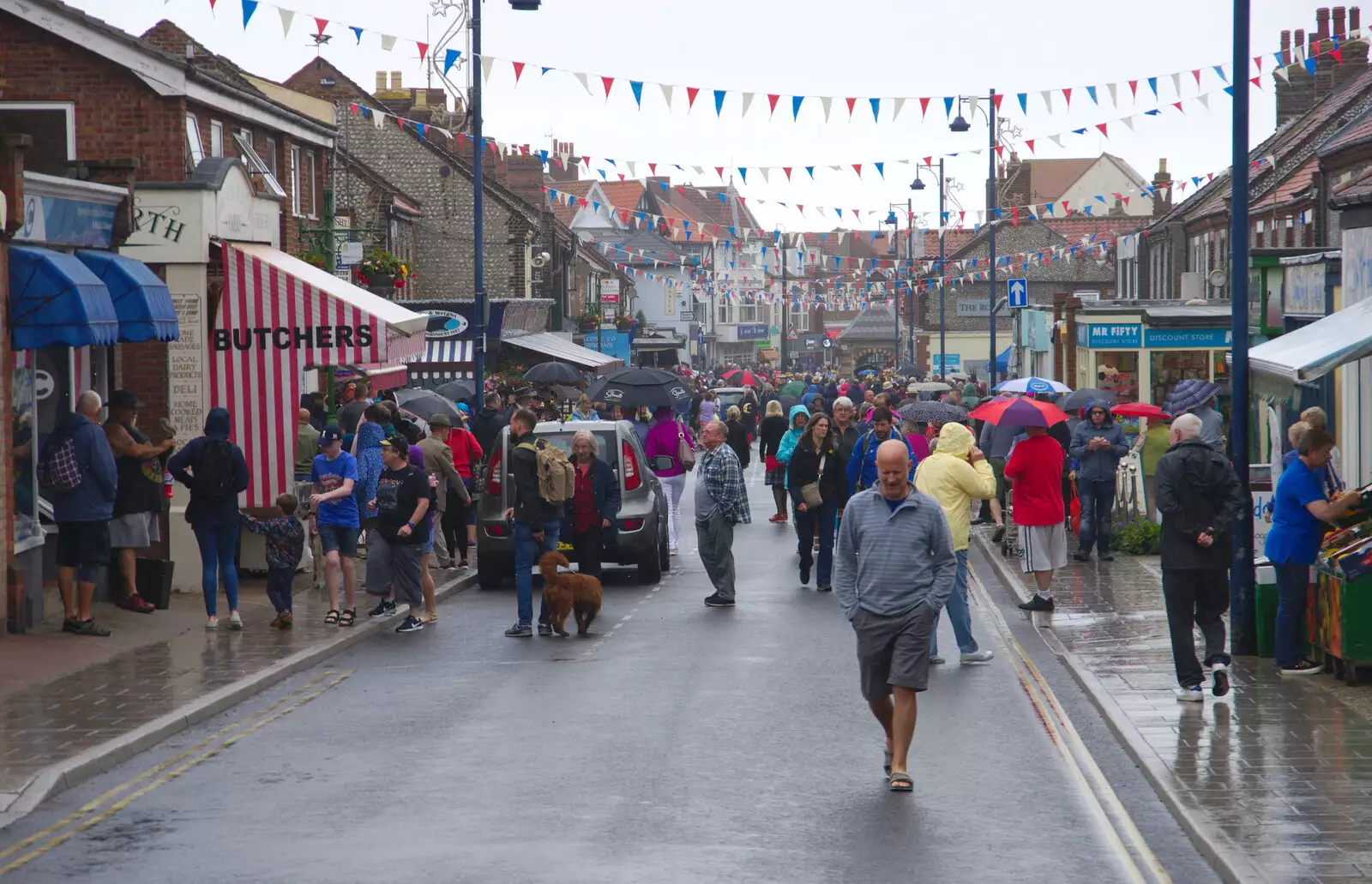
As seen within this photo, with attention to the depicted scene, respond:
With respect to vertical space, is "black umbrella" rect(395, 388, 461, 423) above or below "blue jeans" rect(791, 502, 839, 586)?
above

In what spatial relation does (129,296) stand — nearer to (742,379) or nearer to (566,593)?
(566,593)

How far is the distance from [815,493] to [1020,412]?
2555 mm

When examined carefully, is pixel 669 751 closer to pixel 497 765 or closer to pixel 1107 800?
pixel 497 765

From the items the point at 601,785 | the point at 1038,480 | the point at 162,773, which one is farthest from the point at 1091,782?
the point at 1038,480

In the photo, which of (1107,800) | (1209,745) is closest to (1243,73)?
(1209,745)

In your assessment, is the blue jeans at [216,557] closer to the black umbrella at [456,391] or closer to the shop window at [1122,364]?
the black umbrella at [456,391]

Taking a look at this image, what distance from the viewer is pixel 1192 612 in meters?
10.9

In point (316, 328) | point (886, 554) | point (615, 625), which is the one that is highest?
point (316, 328)

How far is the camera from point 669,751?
925 centimetres

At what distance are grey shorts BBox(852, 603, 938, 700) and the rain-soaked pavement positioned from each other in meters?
0.53

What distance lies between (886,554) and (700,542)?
7.74 metres

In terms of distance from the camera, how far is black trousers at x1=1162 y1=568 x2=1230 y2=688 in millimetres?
10602

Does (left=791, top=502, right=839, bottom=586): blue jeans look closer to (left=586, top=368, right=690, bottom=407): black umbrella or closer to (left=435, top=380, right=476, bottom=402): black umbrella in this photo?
(left=586, top=368, right=690, bottom=407): black umbrella

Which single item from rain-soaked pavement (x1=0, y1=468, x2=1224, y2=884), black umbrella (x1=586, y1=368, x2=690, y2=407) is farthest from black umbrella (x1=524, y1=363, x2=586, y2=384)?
rain-soaked pavement (x1=0, y1=468, x2=1224, y2=884)
